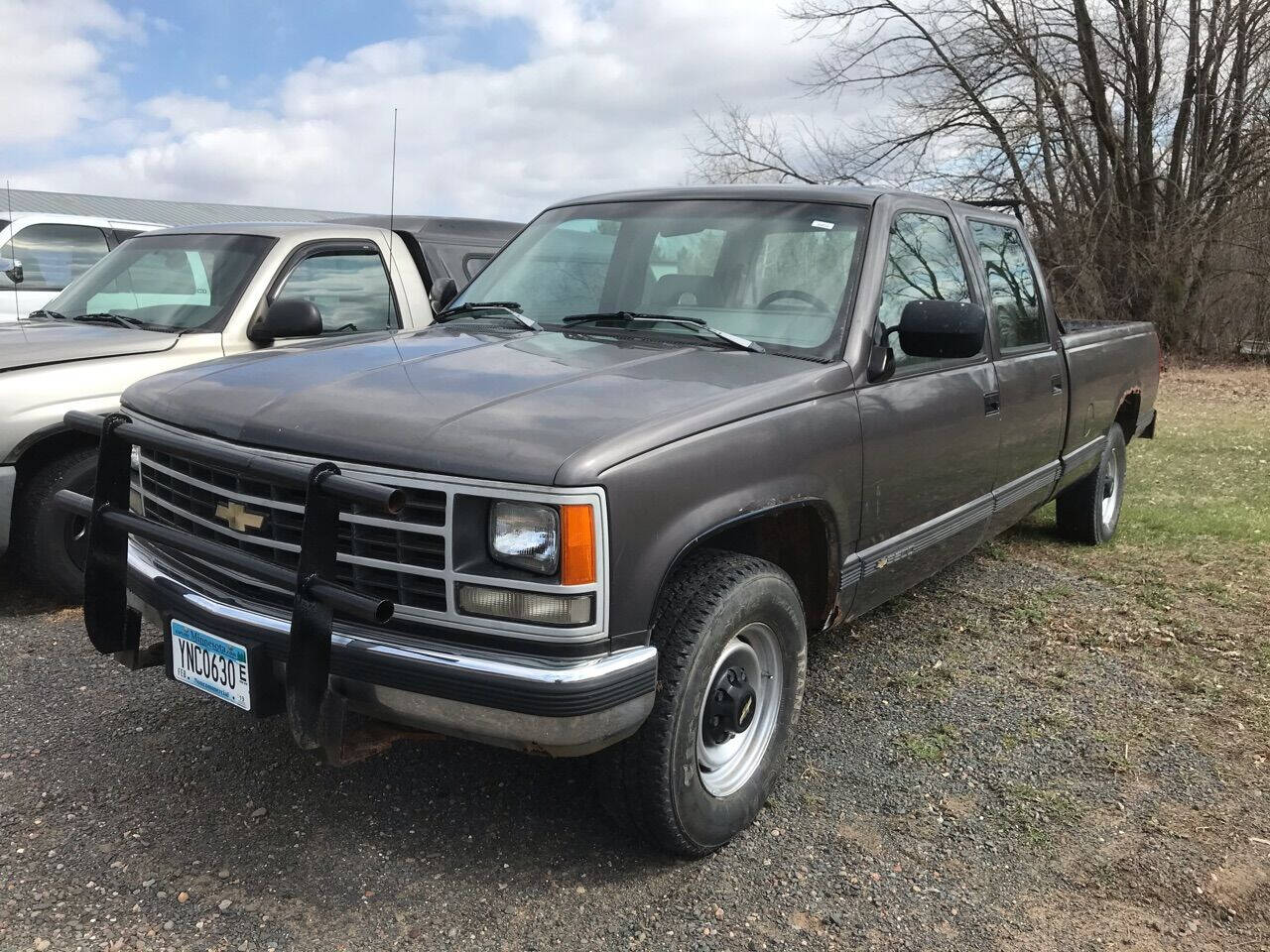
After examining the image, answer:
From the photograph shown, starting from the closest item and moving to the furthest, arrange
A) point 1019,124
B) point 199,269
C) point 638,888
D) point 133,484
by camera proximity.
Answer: point 638,888 → point 133,484 → point 199,269 → point 1019,124

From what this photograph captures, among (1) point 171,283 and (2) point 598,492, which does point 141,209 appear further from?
(2) point 598,492

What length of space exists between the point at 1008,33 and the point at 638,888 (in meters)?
21.6

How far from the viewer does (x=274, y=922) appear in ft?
8.63

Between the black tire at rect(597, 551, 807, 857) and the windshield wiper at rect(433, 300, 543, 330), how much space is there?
1.31 metres

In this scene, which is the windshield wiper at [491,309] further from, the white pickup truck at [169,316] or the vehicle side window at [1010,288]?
the vehicle side window at [1010,288]

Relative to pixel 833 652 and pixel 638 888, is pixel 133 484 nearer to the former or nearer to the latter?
pixel 638 888

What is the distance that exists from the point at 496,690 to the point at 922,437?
1.97m

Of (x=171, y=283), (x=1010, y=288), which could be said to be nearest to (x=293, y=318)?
(x=171, y=283)

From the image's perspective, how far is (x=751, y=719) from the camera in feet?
10.2

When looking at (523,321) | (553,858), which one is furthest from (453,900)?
(523,321)

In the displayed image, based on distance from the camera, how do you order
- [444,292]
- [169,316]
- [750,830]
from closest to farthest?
[750,830], [444,292], [169,316]

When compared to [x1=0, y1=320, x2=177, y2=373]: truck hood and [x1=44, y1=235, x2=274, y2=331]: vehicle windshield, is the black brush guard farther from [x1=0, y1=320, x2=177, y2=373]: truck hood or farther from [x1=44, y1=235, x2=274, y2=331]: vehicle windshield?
[x1=44, y1=235, x2=274, y2=331]: vehicle windshield

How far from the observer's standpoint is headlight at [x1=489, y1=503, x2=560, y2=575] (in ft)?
7.83

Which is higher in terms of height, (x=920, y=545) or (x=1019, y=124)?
(x=1019, y=124)
